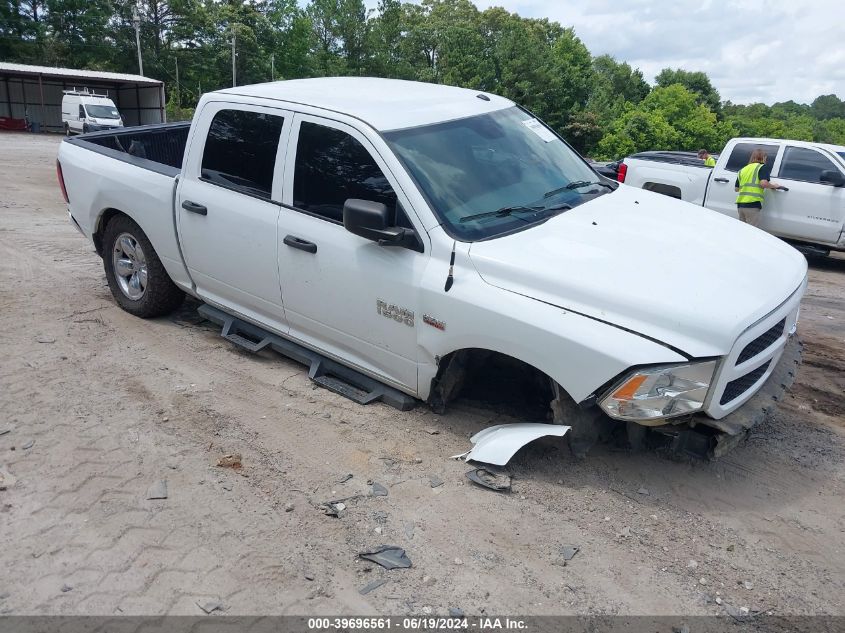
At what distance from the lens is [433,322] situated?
394 centimetres

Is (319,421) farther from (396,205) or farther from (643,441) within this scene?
(643,441)

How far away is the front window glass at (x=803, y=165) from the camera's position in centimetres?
1033

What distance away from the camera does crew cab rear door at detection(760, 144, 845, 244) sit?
1006cm

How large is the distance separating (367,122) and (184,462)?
2253 mm

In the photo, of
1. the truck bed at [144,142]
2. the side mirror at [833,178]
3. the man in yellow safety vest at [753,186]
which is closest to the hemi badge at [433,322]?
the truck bed at [144,142]

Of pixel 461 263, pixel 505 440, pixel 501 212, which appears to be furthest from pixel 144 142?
pixel 505 440

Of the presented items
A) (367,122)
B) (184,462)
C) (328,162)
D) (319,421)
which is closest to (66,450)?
(184,462)

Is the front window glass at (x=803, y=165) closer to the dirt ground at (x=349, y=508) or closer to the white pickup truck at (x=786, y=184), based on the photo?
the white pickup truck at (x=786, y=184)

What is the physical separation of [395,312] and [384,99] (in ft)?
4.98

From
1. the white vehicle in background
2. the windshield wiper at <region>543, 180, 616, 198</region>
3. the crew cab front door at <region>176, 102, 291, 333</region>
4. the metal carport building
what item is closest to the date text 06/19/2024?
the crew cab front door at <region>176, 102, 291, 333</region>

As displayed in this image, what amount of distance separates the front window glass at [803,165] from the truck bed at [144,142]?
28.0 ft

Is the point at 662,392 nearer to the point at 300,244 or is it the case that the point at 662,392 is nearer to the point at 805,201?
the point at 300,244

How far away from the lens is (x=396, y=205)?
409 centimetres

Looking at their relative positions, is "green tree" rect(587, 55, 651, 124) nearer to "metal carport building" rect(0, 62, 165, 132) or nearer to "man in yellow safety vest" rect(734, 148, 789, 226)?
"metal carport building" rect(0, 62, 165, 132)
